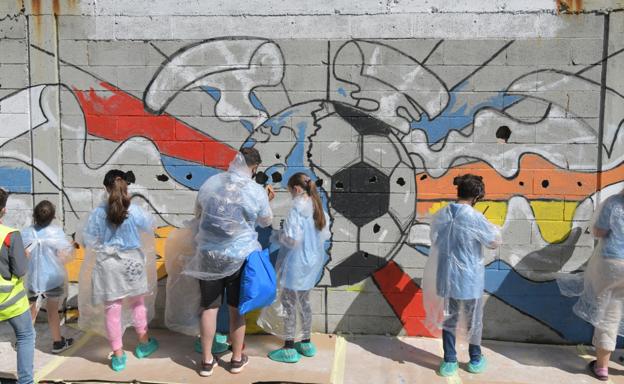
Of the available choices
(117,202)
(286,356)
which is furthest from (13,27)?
(286,356)

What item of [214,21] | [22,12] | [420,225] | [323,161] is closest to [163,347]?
[323,161]

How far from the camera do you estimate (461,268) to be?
12.7 ft

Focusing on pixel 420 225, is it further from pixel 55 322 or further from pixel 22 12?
pixel 22 12

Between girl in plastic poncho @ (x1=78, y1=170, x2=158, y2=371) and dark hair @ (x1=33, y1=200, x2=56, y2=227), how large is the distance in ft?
1.21

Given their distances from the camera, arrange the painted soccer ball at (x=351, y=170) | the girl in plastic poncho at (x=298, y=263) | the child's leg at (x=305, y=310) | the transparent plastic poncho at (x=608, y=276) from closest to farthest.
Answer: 1. the transparent plastic poncho at (x=608, y=276)
2. the girl in plastic poncho at (x=298, y=263)
3. the child's leg at (x=305, y=310)
4. the painted soccer ball at (x=351, y=170)

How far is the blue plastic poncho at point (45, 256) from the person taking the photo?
162 inches

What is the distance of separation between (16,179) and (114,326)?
5.78 ft

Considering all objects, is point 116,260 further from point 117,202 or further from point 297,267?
point 297,267

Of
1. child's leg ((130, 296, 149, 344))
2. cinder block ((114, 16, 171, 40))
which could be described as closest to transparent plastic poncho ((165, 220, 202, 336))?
child's leg ((130, 296, 149, 344))

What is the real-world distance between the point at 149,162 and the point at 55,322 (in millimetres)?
1482

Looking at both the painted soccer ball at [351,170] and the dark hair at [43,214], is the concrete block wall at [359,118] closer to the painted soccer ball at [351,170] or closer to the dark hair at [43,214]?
the painted soccer ball at [351,170]

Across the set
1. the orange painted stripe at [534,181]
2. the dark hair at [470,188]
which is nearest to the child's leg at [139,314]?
the orange painted stripe at [534,181]

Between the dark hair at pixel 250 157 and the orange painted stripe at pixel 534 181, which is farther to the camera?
the orange painted stripe at pixel 534 181

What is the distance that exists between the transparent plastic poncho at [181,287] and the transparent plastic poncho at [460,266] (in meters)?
1.86
